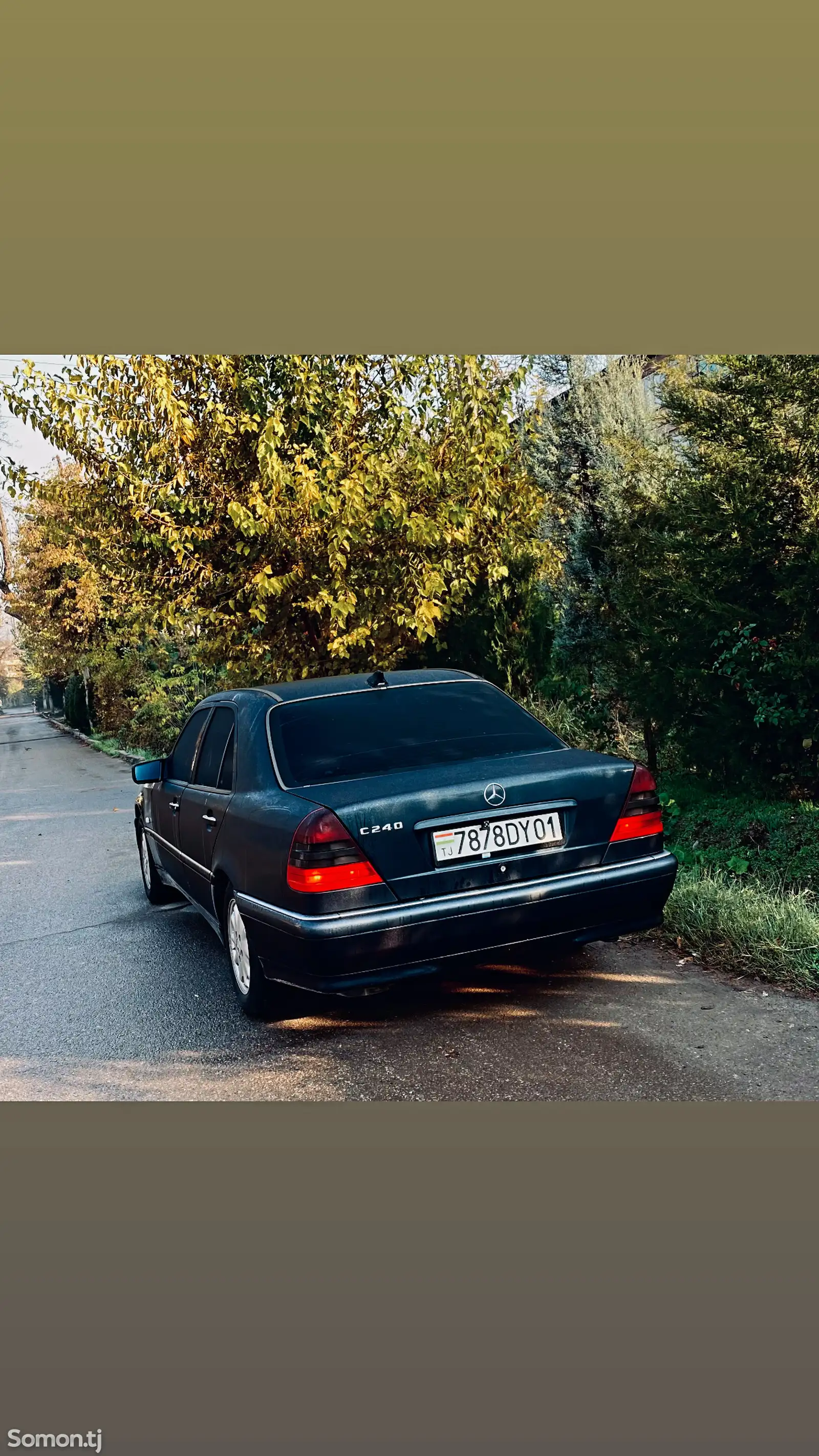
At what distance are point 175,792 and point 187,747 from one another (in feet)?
0.91

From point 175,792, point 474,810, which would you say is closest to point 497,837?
point 474,810

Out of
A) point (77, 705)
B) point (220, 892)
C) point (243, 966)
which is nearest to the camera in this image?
point (243, 966)

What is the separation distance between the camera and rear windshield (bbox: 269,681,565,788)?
5.27m

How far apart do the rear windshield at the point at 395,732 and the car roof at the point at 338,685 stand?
50mm

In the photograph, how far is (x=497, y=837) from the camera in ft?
15.9

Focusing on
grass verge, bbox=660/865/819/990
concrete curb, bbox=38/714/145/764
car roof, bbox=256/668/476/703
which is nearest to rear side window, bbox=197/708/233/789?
car roof, bbox=256/668/476/703

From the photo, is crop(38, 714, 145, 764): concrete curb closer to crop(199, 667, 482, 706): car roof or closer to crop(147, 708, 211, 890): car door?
crop(147, 708, 211, 890): car door

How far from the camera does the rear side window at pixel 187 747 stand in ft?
22.4

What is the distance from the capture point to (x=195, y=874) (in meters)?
6.39

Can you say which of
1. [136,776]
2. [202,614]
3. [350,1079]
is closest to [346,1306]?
[350,1079]

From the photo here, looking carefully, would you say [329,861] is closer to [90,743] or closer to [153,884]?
[153,884]

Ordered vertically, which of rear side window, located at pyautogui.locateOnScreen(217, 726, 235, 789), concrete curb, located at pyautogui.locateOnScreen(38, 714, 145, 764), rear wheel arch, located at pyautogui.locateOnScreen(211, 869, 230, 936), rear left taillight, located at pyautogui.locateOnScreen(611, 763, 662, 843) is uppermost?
rear side window, located at pyautogui.locateOnScreen(217, 726, 235, 789)

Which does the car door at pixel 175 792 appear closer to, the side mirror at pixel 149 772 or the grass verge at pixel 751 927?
the side mirror at pixel 149 772

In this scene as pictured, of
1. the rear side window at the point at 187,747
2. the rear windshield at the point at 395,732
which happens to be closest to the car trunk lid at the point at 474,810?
the rear windshield at the point at 395,732
